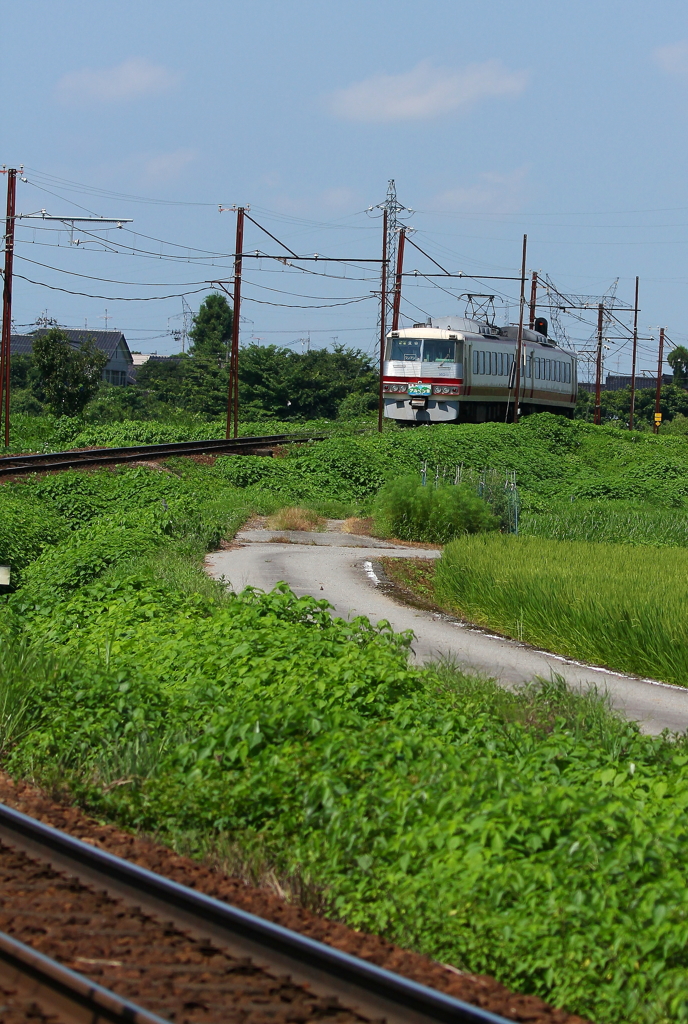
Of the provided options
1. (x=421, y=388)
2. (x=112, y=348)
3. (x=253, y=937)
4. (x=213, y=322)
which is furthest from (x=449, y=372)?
(x=112, y=348)

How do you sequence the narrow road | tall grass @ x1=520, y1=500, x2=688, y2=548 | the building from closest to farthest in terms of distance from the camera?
the narrow road
tall grass @ x1=520, y1=500, x2=688, y2=548
the building

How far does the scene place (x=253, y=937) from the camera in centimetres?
528

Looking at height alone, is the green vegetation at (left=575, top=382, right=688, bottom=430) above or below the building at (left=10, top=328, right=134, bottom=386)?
below

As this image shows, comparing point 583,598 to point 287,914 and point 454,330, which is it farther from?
point 454,330

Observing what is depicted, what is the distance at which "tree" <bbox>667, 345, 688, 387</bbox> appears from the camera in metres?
116

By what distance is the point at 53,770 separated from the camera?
8023 millimetres

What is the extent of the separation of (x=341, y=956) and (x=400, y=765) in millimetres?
2502

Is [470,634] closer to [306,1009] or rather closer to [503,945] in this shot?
[503,945]

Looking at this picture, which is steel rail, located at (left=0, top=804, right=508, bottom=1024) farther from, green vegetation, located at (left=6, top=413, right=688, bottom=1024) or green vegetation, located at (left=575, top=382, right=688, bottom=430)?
green vegetation, located at (left=575, top=382, right=688, bottom=430)

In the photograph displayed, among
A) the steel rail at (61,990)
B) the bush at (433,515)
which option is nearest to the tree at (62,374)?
Result: the bush at (433,515)

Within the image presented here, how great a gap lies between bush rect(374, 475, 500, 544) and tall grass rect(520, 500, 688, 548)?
42.0 inches

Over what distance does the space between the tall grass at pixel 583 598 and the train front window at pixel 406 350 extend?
25510 millimetres

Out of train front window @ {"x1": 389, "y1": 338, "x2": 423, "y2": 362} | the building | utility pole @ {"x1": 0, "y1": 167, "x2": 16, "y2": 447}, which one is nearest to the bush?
utility pole @ {"x1": 0, "y1": 167, "x2": 16, "y2": 447}

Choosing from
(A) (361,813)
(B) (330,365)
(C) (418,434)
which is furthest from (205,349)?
(A) (361,813)
